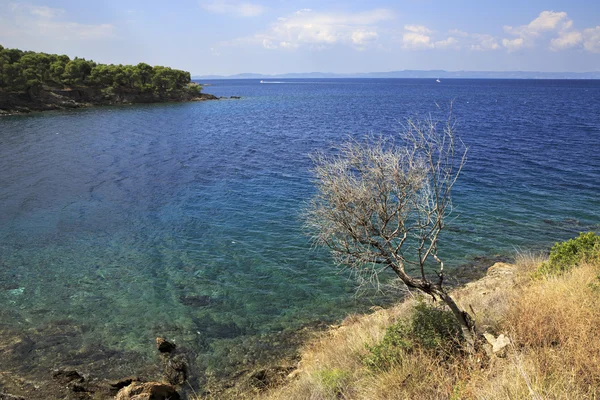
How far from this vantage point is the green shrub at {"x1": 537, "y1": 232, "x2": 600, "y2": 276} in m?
11.2

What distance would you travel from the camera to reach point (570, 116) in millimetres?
63656

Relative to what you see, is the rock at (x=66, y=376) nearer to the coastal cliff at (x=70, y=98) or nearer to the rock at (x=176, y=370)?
the rock at (x=176, y=370)

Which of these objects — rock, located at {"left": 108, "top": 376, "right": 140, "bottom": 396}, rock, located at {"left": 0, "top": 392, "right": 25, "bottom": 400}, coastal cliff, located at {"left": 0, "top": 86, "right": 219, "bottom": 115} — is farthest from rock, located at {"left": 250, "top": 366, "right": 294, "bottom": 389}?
coastal cliff, located at {"left": 0, "top": 86, "right": 219, "bottom": 115}

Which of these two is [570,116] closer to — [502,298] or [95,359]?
[502,298]

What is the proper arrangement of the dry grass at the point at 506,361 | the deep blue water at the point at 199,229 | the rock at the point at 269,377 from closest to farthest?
the dry grass at the point at 506,361, the rock at the point at 269,377, the deep blue water at the point at 199,229

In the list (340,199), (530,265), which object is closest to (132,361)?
(340,199)

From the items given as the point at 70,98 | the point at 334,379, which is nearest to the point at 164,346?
the point at 334,379

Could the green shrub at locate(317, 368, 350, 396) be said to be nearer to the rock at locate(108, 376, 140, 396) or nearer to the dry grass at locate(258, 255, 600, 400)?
the dry grass at locate(258, 255, 600, 400)

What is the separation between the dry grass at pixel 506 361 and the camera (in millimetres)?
5762

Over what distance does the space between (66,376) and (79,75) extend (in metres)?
93.6

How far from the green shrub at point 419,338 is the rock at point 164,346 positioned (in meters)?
6.19

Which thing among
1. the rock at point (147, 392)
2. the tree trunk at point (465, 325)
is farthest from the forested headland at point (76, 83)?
the tree trunk at point (465, 325)

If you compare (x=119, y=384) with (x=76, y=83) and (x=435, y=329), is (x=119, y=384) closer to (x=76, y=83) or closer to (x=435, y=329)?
(x=435, y=329)

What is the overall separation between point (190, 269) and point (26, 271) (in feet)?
21.8
